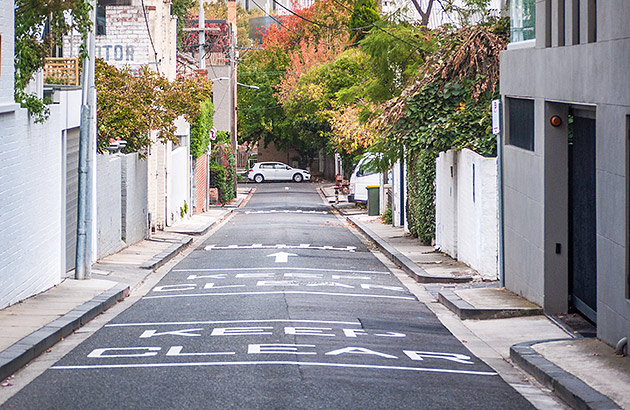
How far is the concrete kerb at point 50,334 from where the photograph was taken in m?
10.5

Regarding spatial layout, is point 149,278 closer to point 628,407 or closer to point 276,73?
point 628,407

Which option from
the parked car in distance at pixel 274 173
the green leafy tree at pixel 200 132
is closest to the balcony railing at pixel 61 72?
the green leafy tree at pixel 200 132

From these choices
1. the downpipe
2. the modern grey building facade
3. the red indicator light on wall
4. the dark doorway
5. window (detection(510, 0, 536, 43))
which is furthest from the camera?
window (detection(510, 0, 536, 43))

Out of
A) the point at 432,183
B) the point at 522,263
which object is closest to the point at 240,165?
the point at 432,183

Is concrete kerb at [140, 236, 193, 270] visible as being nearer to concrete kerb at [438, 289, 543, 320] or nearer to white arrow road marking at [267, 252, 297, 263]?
white arrow road marking at [267, 252, 297, 263]

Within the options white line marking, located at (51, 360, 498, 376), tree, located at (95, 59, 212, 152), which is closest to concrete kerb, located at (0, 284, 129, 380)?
white line marking, located at (51, 360, 498, 376)

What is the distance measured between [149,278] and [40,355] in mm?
9147

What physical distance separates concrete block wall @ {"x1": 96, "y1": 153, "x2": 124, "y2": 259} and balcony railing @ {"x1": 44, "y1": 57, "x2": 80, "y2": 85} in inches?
77.6

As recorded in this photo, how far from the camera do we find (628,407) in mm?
8336

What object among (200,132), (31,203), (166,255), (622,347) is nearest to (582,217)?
(622,347)

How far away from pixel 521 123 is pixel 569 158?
6.00ft

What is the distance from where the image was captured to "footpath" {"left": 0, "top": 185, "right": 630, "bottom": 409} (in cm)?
971

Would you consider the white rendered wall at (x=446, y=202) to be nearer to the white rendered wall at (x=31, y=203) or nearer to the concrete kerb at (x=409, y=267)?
the concrete kerb at (x=409, y=267)

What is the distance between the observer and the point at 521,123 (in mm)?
15984
